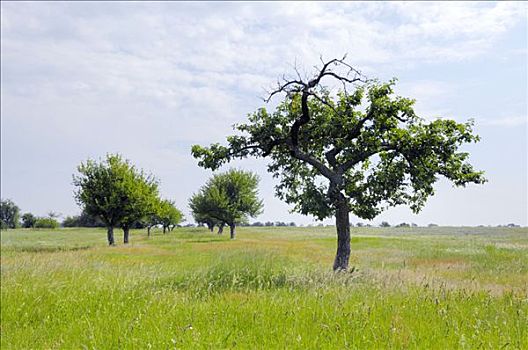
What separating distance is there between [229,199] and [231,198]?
3.19ft

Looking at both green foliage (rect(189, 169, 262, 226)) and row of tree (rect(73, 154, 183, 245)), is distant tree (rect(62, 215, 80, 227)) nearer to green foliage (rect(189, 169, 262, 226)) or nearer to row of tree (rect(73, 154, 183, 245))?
green foliage (rect(189, 169, 262, 226))

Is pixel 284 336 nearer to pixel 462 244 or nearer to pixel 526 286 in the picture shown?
pixel 526 286

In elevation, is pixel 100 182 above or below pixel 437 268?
above

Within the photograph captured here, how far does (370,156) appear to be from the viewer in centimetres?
1455

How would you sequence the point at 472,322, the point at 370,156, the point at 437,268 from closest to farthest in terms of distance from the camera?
1. the point at 472,322
2. the point at 437,268
3. the point at 370,156

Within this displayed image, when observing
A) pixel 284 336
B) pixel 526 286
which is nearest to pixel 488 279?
pixel 526 286

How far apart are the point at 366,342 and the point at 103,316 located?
17.2 feet

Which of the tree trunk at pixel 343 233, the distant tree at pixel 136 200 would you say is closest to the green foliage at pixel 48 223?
the distant tree at pixel 136 200

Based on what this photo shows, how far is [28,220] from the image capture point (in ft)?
417

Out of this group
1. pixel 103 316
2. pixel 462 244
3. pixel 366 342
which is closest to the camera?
pixel 366 342

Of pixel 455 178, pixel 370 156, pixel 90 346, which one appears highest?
pixel 370 156

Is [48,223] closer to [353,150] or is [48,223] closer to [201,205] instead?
[201,205]

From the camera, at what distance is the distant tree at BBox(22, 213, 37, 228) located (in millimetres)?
124812

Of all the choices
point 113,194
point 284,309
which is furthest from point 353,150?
point 113,194
